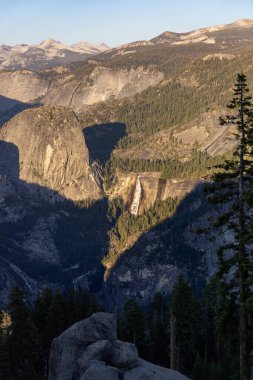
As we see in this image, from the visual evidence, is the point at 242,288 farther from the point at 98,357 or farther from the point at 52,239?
the point at 52,239

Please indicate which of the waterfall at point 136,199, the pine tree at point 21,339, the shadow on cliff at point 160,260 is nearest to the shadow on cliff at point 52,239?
the waterfall at point 136,199

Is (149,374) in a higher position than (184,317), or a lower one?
higher

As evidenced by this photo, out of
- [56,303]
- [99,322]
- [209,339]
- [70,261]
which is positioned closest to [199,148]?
[70,261]

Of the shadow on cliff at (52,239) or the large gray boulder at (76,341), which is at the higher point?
the large gray boulder at (76,341)

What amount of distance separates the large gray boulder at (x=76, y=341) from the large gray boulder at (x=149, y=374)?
3.30 metres

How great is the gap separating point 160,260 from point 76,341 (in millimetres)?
104244

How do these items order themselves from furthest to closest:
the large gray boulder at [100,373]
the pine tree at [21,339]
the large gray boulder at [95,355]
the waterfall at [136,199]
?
the waterfall at [136,199] < the pine tree at [21,339] < the large gray boulder at [95,355] < the large gray boulder at [100,373]

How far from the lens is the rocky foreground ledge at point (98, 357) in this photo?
37.1m

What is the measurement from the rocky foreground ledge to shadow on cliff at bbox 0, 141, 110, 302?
337ft

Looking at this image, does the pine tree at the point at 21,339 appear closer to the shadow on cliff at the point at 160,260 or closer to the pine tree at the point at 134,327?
the pine tree at the point at 134,327

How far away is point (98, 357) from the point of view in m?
38.6

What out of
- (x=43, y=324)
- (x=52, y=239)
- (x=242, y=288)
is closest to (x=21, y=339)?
(x=43, y=324)

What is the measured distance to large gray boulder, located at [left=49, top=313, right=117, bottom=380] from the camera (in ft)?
132

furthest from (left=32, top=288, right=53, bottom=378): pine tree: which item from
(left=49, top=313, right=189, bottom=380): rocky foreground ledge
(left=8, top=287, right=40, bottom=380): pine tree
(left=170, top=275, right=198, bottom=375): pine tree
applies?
(left=49, top=313, right=189, bottom=380): rocky foreground ledge
